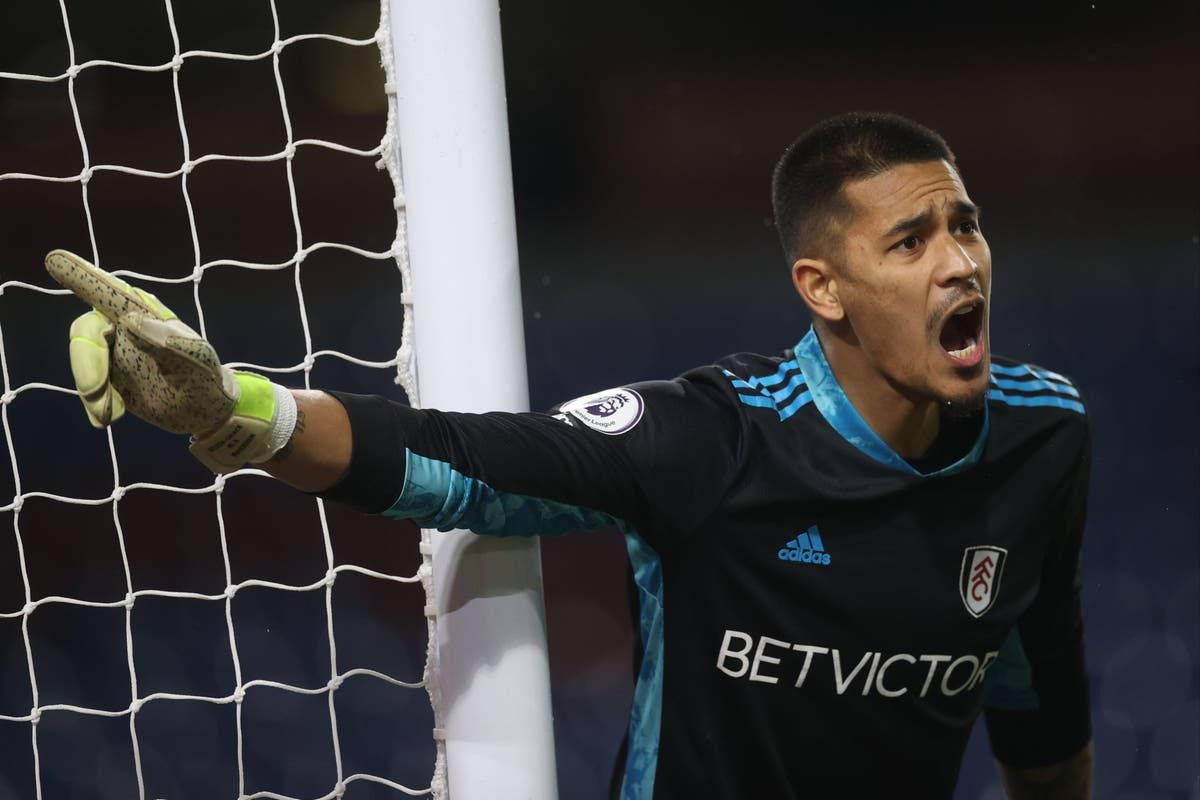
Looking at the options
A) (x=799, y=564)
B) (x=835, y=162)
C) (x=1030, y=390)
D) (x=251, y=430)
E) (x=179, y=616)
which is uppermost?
(x=835, y=162)

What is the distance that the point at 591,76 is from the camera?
299cm

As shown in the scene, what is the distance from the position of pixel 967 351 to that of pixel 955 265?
86 millimetres

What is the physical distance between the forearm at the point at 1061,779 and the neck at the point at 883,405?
0.47m

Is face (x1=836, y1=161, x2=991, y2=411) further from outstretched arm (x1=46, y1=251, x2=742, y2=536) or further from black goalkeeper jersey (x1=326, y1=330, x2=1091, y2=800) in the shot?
outstretched arm (x1=46, y1=251, x2=742, y2=536)

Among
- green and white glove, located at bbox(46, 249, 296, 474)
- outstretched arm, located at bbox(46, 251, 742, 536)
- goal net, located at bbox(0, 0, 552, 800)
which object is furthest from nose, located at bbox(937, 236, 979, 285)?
goal net, located at bbox(0, 0, 552, 800)

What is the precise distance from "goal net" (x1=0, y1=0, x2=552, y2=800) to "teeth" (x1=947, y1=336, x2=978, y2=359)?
2.10 metres

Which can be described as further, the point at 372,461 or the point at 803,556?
the point at 803,556

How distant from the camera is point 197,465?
3.17m

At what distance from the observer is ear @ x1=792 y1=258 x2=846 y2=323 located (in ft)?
→ 3.88

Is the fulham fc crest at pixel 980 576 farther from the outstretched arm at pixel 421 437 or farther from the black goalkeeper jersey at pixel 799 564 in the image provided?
the outstretched arm at pixel 421 437

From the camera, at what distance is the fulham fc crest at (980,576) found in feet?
3.80

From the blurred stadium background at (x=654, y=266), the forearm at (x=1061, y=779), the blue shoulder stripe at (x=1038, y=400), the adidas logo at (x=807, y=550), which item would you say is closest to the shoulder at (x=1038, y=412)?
the blue shoulder stripe at (x=1038, y=400)

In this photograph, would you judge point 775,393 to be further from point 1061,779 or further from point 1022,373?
point 1061,779

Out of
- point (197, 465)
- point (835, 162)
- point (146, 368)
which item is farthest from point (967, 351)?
point (197, 465)
